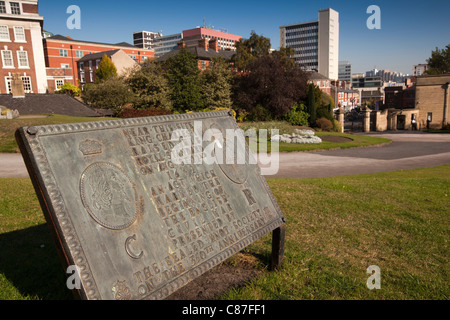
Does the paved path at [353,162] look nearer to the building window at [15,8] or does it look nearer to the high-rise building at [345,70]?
the building window at [15,8]

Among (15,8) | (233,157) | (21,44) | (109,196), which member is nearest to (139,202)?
(109,196)

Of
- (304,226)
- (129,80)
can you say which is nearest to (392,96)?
(129,80)

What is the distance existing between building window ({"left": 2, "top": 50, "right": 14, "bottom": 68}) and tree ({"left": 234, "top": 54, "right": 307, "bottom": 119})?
30504 millimetres

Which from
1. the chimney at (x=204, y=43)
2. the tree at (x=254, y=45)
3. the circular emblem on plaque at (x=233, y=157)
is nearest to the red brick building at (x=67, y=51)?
the chimney at (x=204, y=43)

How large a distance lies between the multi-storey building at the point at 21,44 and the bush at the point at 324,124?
36946mm

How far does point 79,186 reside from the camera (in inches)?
105

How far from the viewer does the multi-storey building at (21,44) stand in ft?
136

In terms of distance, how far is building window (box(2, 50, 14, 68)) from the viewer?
41375 millimetres

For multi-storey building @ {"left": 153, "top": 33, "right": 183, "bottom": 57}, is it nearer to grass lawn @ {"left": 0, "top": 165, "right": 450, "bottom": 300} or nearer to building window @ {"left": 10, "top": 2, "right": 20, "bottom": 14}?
building window @ {"left": 10, "top": 2, "right": 20, "bottom": 14}

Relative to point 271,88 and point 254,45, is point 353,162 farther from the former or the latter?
point 254,45

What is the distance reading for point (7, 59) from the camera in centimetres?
4166

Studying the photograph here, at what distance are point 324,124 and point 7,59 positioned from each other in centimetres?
4011
